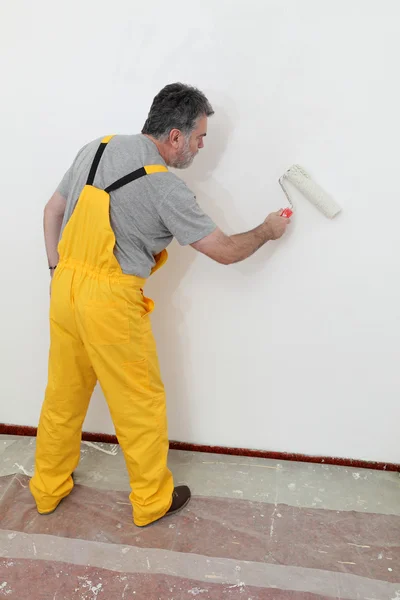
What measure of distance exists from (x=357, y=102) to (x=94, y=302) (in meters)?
0.95

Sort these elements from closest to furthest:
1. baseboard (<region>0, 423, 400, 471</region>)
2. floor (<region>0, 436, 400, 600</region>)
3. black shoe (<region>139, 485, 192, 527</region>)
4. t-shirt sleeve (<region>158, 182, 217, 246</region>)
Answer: t-shirt sleeve (<region>158, 182, 217, 246</region>), floor (<region>0, 436, 400, 600</region>), black shoe (<region>139, 485, 192, 527</region>), baseboard (<region>0, 423, 400, 471</region>)

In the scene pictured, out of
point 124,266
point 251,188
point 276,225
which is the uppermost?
point 251,188

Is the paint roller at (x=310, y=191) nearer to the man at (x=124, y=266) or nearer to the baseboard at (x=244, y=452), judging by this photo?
the man at (x=124, y=266)

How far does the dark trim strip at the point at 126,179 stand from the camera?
141 centimetres

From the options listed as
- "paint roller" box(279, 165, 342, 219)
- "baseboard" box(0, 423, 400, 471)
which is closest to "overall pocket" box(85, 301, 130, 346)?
"paint roller" box(279, 165, 342, 219)

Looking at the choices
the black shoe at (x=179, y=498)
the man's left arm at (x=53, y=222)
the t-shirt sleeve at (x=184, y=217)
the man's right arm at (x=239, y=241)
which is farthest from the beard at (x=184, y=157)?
the black shoe at (x=179, y=498)

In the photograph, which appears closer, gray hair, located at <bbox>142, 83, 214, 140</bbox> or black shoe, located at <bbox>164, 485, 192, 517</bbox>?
gray hair, located at <bbox>142, 83, 214, 140</bbox>

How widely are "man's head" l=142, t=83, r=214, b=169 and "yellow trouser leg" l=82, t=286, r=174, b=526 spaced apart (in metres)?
0.45

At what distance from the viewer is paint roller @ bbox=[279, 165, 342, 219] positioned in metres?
1.60

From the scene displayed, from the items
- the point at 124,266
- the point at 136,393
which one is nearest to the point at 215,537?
the point at 136,393

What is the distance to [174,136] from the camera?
146 centimetres

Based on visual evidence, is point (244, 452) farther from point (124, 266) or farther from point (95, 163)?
point (95, 163)

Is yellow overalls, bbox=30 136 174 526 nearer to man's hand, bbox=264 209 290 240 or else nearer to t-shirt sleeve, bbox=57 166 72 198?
t-shirt sleeve, bbox=57 166 72 198

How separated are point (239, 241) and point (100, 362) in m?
0.54
